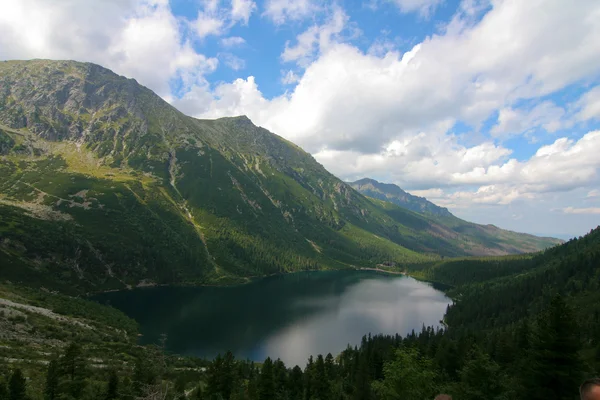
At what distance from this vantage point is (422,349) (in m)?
83.2

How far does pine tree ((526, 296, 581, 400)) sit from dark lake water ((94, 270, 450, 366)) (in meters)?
96.6

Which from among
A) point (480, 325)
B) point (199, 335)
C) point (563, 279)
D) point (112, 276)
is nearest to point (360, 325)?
point (480, 325)

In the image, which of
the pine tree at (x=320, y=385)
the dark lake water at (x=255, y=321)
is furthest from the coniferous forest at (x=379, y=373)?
the dark lake water at (x=255, y=321)

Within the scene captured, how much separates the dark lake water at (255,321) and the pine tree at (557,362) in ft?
317

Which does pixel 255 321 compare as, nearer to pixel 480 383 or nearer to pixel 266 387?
pixel 266 387

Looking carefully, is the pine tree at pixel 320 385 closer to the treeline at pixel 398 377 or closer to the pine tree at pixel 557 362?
the treeline at pixel 398 377

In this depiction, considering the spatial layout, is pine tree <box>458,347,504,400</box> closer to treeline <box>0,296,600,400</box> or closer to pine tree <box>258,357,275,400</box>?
treeline <box>0,296,600,400</box>

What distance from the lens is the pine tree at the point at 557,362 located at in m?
23.1

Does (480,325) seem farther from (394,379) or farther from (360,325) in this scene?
(394,379)

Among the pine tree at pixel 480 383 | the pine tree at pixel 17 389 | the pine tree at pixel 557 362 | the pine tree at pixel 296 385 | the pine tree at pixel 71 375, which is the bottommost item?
the pine tree at pixel 296 385

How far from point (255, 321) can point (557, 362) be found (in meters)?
140

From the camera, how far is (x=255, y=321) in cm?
15138

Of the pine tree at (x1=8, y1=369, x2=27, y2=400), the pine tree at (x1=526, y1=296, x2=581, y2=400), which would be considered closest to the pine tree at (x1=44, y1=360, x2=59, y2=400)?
the pine tree at (x1=8, y1=369, x2=27, y2=400)

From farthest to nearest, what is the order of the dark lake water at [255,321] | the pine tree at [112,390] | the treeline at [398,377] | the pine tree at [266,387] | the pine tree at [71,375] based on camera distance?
the dark lake water at [255,321], the pine tree at [266,387], the pine tree at [71,375], the pine tree at [112,390], the treeline at [398,377]
